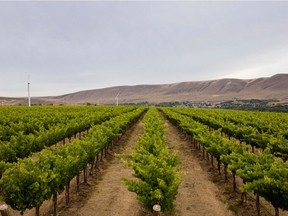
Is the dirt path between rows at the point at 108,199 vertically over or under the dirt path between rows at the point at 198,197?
over

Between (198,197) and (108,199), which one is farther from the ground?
(108,199)

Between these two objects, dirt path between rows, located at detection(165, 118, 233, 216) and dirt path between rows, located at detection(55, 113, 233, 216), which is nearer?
dirt path between rows, located at detection(55, 113, 233, 216)

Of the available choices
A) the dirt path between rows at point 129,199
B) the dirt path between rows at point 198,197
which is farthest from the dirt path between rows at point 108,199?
the dirt path between rows at point 198,197

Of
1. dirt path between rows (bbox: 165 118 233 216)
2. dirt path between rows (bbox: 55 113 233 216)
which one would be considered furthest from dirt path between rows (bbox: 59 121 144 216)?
dirt path between rows (bbox: 165 118 233 216)

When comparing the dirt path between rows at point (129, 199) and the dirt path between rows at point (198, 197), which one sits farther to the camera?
the dirt path between rows at point (198, 197)

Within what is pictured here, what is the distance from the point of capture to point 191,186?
58.1 ft

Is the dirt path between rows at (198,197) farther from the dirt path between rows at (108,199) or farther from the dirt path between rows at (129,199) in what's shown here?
the dirt path between rows at (108,199)

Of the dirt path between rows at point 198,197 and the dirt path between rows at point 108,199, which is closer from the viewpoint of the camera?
the dirt path between rows at point 108,199

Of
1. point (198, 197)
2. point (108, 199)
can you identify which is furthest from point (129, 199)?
point (198, 197)

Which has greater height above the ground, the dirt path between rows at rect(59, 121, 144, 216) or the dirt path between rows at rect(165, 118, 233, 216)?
the dirt path between rows at rect(59, 121, 144, 216)

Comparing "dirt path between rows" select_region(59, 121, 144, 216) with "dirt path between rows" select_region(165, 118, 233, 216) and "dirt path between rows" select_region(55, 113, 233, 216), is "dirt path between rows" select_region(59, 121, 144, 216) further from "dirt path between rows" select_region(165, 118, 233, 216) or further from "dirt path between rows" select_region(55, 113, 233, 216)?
"dirt path between rows" select_region(165, 118, 233, 216)

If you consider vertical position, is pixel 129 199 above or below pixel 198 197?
above

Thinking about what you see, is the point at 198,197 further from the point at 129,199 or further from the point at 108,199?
the point at 108,199

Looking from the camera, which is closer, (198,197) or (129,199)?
(129,199)
